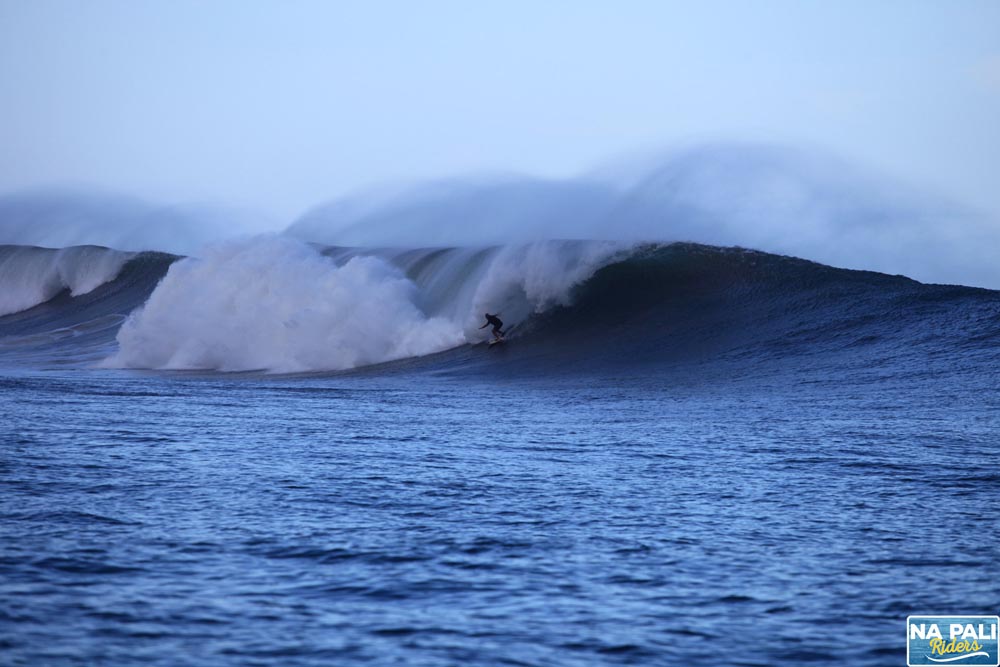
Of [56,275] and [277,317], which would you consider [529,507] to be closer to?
[277,317]

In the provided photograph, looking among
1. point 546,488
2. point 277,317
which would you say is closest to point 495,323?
point 277,317

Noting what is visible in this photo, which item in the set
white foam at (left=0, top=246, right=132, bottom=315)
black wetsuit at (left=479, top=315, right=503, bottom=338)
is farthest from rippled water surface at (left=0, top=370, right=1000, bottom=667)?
white foam at (left=0, top=246, right=132, bottom=315)

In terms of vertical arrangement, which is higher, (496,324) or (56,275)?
(56,275)

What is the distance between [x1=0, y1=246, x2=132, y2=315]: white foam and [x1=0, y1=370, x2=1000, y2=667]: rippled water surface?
25.6 metres

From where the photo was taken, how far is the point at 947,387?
1238cm

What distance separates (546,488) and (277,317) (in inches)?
611

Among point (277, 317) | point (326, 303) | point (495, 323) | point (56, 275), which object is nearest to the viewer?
point (495, 323)

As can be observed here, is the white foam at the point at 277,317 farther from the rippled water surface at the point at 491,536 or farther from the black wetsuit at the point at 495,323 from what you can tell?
the rippled water surface at the point at 491,536

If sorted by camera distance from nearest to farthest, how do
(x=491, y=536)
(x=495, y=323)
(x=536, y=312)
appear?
(x=491, y=536), (x=495, y=323), (x=536, y=312)

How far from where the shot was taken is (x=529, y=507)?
6.70 meters

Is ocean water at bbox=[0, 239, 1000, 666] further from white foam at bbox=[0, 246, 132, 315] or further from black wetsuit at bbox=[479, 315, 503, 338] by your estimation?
white foam at bbox=[0, 246, 132, 315]

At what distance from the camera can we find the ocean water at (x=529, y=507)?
4.41 meters

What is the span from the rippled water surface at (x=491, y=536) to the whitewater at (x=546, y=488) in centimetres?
2

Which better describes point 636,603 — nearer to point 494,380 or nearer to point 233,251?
point 494,380
